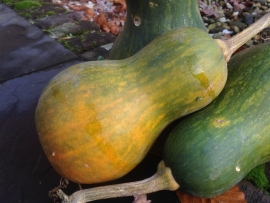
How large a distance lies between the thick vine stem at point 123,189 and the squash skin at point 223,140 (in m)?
0.03

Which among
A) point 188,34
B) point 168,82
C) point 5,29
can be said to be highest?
point 188,34

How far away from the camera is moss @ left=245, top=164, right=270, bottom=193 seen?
52.4 inches

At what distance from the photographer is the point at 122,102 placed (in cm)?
109

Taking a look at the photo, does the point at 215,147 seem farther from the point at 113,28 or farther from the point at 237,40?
the point at 113,28

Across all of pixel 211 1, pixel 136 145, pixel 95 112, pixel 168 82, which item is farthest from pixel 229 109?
pixel 211 1

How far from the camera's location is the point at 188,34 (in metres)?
1.16

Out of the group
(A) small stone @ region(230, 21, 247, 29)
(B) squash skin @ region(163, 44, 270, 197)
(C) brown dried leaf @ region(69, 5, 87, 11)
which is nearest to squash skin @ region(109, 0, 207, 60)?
(B) squash skin @ region(163, 44, 270, 197)

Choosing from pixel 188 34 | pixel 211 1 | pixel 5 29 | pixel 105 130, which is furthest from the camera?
pixel 211 1

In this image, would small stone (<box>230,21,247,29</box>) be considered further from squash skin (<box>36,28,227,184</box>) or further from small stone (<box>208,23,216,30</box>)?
A: squash skin (<box>36,28,227,184</box>)

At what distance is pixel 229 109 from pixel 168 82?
0.78 ft

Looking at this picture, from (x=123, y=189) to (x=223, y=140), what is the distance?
36 cm

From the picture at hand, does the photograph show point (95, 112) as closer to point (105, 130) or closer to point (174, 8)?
point (105, 130)

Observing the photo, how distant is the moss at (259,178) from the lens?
1.33 m

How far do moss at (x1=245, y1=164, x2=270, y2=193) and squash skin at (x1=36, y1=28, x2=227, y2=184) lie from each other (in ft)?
1.31
